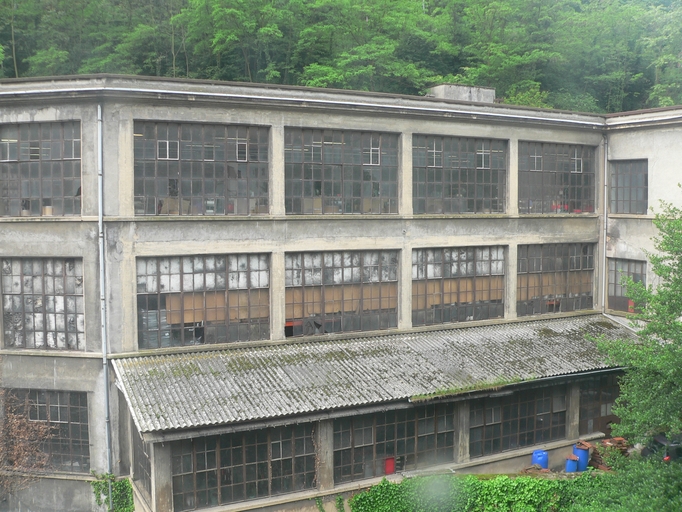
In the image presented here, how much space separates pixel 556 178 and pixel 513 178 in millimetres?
2471

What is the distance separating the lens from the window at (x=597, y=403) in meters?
26.2

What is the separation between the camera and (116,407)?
21.3m

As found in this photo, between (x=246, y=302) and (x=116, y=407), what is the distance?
532 cm

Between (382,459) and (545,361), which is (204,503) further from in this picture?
(545,361)

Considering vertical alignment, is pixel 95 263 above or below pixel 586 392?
above

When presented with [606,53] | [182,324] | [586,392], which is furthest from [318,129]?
[606,53]

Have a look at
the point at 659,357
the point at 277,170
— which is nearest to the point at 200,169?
the point at 277,170

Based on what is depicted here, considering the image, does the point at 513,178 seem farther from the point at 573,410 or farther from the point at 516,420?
the point at 516,420

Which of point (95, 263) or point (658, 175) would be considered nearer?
point (95, 263)

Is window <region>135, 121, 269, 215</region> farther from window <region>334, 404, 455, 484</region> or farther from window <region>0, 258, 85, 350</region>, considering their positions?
window <region>334, 404, 455, 484</region>

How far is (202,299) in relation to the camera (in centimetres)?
2244

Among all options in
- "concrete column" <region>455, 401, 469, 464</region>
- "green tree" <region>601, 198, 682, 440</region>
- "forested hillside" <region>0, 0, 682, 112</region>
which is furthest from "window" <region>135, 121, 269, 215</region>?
"forested hillside" <region>0, 0, 682, 112</region>

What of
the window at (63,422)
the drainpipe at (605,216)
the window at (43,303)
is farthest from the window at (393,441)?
the drainpipe at (605,216)

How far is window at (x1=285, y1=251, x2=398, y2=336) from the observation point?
2384cm
